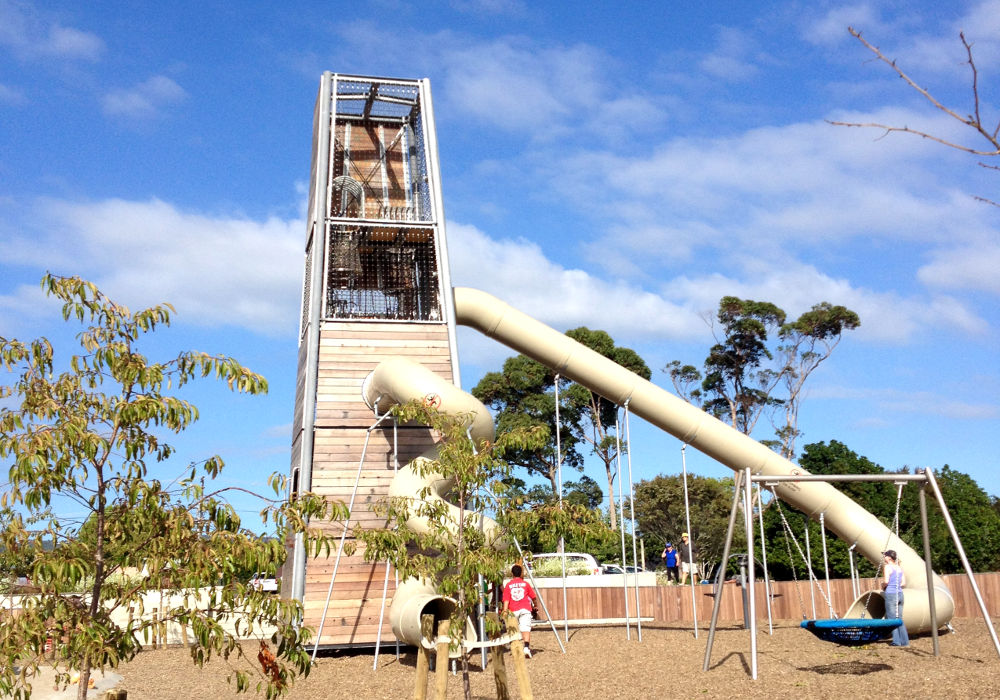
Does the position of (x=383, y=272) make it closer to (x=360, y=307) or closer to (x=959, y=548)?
(x=360, y=307)

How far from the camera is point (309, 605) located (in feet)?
49.0

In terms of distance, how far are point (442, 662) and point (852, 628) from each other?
21.2 ft

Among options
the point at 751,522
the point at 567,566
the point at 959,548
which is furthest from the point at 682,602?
the point at 959,548

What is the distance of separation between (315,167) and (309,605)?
898 centimetres

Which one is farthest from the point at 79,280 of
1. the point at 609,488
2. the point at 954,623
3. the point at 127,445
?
the point at 609,488

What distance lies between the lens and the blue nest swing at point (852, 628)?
11957mm

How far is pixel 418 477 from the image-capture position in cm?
1384

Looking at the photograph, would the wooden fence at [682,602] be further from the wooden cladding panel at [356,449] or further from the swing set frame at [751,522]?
the swing set frame at [751,522]

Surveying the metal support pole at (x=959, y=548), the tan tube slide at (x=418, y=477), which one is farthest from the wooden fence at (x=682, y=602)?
the metal support pole at (x=959, y=548)

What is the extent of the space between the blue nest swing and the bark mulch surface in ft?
1.07

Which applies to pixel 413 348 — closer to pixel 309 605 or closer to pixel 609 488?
pixel 309 605

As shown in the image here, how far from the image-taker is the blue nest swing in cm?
1196

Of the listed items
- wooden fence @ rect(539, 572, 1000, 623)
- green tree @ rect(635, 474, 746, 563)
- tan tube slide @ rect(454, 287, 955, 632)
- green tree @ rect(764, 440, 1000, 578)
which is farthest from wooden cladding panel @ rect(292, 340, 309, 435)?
green tree @ rect(635, 474, 746, 563)

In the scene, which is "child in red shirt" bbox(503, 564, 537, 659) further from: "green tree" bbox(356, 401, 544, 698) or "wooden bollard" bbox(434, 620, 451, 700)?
"wooden bollard" bbox(434, 620, 451, 700)
